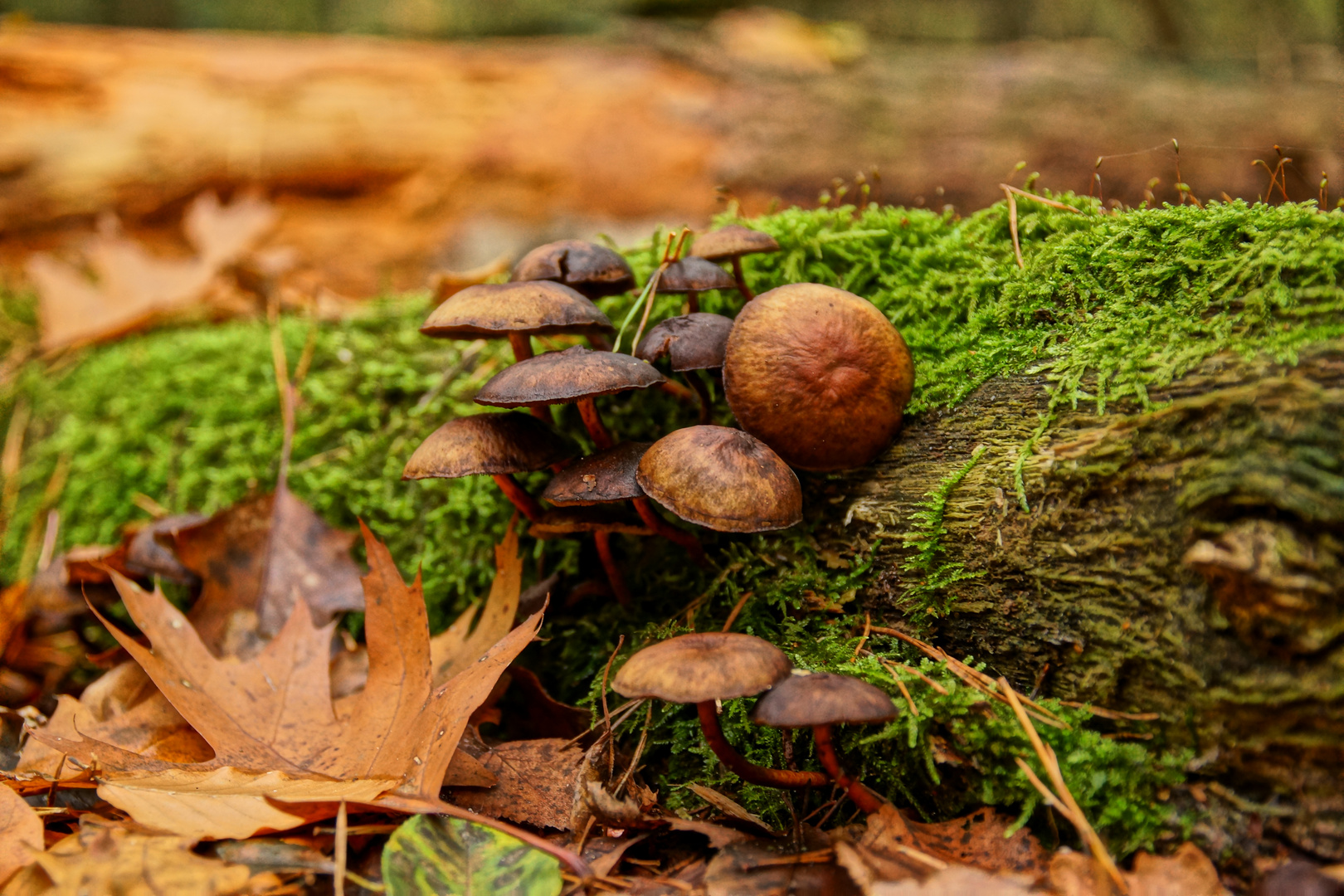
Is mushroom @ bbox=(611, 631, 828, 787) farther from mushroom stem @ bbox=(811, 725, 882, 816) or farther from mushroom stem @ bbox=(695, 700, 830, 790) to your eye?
mushroom stem @ bbox=(811, 725, 882, 816)

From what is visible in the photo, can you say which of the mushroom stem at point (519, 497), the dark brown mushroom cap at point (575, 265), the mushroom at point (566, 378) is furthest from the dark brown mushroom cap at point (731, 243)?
the mushroom stem at point (519, 497)

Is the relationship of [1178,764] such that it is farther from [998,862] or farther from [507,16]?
[507,16]

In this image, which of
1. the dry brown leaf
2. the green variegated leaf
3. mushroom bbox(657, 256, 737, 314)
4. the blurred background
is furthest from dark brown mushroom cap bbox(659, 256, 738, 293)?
the blurred background

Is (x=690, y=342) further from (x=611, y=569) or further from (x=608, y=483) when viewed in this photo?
(x=611, y=569)

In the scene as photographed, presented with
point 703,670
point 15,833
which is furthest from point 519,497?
point 15,833

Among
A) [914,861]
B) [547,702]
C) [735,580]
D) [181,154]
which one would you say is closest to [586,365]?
[735,580]

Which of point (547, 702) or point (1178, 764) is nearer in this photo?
point (1178, 764)

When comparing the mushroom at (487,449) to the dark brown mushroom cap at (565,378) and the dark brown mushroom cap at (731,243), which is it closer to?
the dark brown mushroom cap at (565,378)
